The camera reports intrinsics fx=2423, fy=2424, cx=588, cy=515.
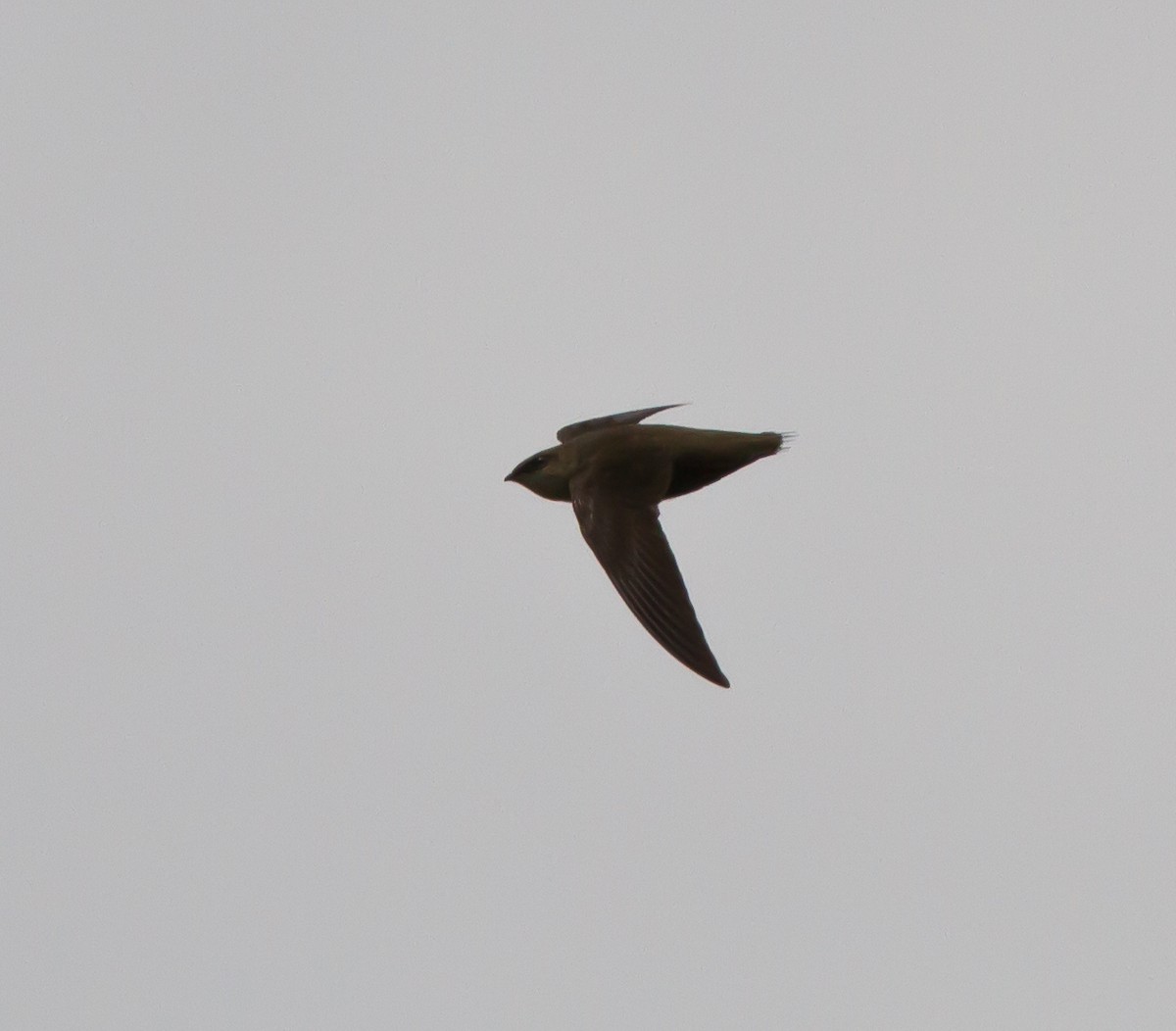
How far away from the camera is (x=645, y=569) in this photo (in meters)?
12.5

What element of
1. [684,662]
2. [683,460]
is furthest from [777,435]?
[684,662]

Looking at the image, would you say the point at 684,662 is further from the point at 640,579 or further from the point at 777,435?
the point at 777,435

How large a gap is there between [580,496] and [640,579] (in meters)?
0.76

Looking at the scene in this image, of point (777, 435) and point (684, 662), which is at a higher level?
point (777, 435)

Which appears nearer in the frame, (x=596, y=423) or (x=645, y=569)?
(x=645, y=569)

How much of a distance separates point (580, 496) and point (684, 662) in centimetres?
149

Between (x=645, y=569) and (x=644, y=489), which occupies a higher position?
(x=644, y=489)

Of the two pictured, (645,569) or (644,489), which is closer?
(645,569)

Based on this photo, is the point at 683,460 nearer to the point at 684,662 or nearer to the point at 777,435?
the point at 777,435

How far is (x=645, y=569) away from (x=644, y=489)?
0.57 m

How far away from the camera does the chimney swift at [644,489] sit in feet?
40.3

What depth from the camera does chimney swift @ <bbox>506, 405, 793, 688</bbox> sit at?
484 inches

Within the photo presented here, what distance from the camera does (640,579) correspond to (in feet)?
41.0

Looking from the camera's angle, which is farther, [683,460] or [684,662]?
[683,460]
